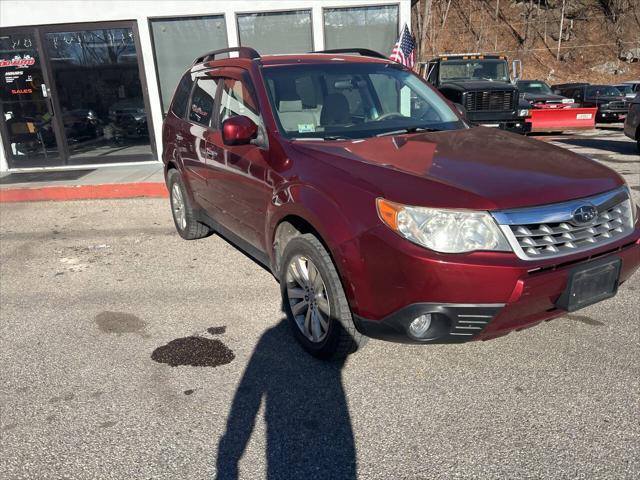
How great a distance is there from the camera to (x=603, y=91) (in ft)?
61.4

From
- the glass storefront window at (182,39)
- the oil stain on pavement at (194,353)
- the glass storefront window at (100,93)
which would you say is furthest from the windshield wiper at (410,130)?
the glass storefront window at (100,93)

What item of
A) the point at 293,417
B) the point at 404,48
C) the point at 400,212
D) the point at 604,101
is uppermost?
the point at 404,48

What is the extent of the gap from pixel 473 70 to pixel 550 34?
34.0 meters

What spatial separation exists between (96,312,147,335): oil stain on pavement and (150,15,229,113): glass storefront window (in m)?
7.27

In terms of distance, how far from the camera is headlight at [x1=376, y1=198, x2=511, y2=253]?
7.82 ft

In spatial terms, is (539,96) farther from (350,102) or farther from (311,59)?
(350,102)

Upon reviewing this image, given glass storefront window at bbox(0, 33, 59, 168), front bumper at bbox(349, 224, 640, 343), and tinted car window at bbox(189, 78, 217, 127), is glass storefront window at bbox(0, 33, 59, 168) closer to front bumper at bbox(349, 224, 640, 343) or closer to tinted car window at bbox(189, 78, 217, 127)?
tinted car window at bbox(189, 78, 217, 127)

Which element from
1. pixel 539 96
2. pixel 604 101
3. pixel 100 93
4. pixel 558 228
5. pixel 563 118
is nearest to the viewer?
pixel 558 228

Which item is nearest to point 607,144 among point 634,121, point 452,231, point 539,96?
point 634,121

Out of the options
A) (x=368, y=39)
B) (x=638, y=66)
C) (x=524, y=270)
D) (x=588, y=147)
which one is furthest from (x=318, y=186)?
(x=638, y=66)

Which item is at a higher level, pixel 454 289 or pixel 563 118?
pixel 454 289

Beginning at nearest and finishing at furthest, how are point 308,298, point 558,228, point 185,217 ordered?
1. point 558,228
2. point 308,298
3. point 185,217

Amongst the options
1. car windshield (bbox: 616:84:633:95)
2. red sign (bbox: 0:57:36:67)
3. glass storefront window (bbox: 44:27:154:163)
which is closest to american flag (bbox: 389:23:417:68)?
glass storefront window (bbox: 44:27:154:163)

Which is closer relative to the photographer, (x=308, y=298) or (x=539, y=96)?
(x=308, y=298)
